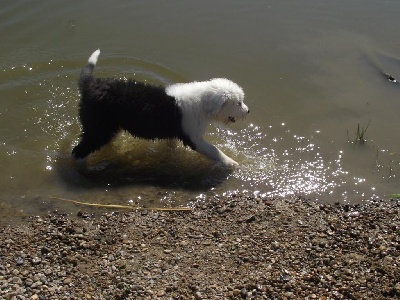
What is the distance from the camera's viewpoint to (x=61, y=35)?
8.14 m

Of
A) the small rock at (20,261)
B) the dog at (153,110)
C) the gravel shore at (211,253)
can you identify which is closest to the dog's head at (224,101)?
the dog at (153,110)

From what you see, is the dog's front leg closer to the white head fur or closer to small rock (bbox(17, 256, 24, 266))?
the white head fur

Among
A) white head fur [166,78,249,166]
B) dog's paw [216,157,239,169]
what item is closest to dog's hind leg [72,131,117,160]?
white head fur [166,78,249,166]

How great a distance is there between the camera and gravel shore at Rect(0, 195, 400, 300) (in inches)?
159

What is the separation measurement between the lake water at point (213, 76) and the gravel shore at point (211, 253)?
15.2 inches

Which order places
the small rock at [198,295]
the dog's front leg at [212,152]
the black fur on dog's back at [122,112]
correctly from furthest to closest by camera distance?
the dog's front leg at [212,152] < the black fur on dog's back at [122,112] < the small rock at [198,295]

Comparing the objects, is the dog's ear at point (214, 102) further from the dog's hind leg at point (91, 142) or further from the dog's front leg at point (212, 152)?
the dog's hind leg at point (91, 142)

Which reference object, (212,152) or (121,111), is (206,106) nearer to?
(212,152)

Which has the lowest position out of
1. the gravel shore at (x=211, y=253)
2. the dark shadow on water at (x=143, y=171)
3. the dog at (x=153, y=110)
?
the gravel shore at (x=211, y=253)

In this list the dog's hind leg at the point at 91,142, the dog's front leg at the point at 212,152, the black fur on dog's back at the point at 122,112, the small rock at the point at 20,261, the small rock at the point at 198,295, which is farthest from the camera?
the dog's front leg at the point at 212,152

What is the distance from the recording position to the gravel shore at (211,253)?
4.05 m

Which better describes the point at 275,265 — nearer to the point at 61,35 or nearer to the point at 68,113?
the point at 68,113

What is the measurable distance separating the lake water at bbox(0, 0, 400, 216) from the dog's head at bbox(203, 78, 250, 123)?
0.59 m

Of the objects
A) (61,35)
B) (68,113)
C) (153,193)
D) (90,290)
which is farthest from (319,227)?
(61,35)
